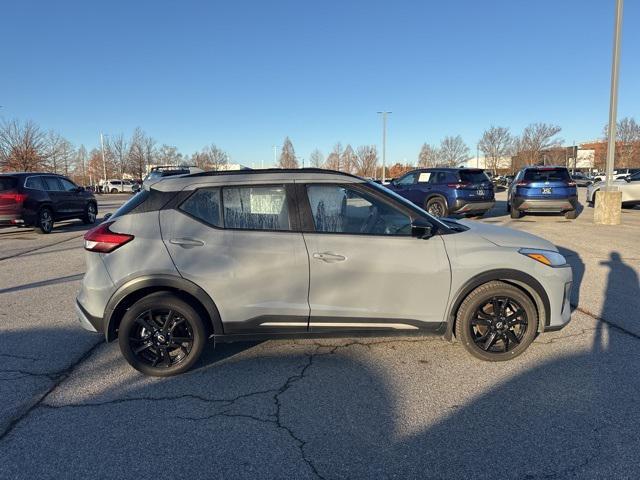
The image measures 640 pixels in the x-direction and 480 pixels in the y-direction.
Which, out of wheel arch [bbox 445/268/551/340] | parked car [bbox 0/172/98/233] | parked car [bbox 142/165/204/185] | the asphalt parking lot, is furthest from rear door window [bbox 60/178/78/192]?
wheel arch [bbox 445/268/551/340]

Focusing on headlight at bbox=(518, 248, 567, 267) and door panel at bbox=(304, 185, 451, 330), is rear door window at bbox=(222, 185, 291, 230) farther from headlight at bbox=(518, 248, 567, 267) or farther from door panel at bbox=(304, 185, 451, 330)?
headlight at bbox=(518, 248, 567, 267)

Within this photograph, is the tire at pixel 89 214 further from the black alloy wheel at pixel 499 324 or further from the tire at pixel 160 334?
the black alloy wheel at pixel 499 324

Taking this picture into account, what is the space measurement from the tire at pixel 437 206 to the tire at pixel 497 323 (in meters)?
9.62

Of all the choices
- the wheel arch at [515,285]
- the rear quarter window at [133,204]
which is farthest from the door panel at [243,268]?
the wheel arch at [515,285]

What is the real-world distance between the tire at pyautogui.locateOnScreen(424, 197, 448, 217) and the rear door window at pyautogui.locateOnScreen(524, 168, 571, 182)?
109 inches

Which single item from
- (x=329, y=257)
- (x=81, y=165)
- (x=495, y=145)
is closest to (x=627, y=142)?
(x=495, y=145)

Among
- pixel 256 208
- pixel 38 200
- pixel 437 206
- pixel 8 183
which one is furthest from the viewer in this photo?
pixel 437 206

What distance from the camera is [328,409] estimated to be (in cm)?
306

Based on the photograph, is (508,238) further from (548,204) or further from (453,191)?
(548,204)

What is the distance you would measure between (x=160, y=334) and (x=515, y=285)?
3.08 m

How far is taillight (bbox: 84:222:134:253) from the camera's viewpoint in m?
3.48

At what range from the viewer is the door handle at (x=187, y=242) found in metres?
3.48

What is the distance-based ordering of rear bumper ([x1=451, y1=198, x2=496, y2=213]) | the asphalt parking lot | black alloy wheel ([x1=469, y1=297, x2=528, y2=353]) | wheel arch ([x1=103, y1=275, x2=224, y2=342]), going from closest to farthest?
the asphalt parking lot, wheel arch ([x1=103, y1=275, x2=224, y2=342]), black alloy wheel ([x1=469, y1=297, x2=528, y2=353]), rear bumper ([x1=451, y1=198, x2=496, y2=213])

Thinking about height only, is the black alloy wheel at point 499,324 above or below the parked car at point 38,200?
below
